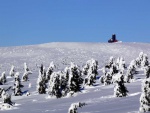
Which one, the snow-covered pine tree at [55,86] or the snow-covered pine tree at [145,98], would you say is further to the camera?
the snow-covered pine tree at [55,86]

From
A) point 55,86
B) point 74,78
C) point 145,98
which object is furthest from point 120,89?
point 145,98

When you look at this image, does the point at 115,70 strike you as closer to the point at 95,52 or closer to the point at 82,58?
the point at 82,58

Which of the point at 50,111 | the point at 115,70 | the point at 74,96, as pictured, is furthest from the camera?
the point at 115,70

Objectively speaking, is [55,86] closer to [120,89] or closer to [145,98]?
[120,89]

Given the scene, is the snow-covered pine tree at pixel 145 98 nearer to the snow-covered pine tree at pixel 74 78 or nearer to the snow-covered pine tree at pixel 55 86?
the snow-covered pine tree at pixel 55 86

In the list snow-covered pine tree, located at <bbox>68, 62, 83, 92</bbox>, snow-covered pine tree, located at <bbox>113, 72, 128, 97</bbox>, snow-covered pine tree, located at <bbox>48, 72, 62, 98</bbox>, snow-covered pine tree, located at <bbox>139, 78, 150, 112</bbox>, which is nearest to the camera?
snow-covered pine tree, located at <bbox>139, 78, 150, 112</bbox>

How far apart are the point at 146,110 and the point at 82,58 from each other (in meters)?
119

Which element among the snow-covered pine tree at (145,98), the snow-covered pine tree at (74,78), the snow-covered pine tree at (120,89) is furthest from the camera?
the snow-covered pine tree at (74,78)

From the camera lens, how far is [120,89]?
47250 mm

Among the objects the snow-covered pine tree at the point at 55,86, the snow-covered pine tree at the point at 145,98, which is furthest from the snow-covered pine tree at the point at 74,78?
the snow-covered pine tree at the point at 145,98

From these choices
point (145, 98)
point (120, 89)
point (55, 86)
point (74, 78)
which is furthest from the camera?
point (74, 78)

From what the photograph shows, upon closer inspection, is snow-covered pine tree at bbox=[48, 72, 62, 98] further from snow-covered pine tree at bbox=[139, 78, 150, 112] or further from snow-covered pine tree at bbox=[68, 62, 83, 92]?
snow-covered pine tree at bbox=[139, 78, 150, 112]

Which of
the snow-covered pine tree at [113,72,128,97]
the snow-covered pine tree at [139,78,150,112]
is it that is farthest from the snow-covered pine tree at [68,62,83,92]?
the snow-covered pine tree at [139,78,150,112]

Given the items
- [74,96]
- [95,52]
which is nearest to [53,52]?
[95,52]
